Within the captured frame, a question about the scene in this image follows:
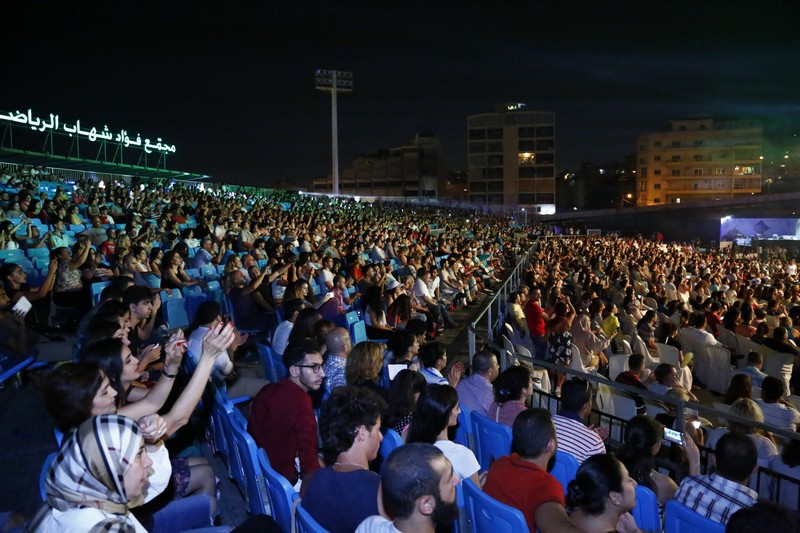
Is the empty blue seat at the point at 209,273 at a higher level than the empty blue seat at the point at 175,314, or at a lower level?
higher

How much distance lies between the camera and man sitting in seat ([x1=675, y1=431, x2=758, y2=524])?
3.20 m

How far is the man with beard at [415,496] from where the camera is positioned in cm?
223

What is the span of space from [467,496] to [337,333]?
240 centimetres

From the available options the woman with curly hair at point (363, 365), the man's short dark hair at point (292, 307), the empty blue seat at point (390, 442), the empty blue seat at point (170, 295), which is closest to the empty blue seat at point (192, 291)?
the empty blue seat at point (170, 295)

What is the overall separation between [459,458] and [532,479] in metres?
0.51

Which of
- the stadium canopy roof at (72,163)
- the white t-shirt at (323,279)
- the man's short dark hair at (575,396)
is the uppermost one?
the stadium canopy roof at (72,163)

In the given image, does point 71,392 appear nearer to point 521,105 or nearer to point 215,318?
point 215,318

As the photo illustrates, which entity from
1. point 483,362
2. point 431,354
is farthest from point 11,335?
point 483,362

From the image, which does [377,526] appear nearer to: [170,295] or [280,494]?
[280,494]

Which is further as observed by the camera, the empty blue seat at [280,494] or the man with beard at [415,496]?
the empty blue seat at [280,494]

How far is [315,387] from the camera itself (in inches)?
156

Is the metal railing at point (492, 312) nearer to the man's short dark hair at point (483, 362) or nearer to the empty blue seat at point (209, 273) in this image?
the man's short dark hair at point (483, 362)

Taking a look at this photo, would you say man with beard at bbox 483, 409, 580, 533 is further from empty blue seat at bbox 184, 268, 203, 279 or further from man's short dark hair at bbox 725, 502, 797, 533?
empty blue seat at bbox 184, 268, 203, 279

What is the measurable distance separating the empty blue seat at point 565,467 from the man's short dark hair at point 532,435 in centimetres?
63
